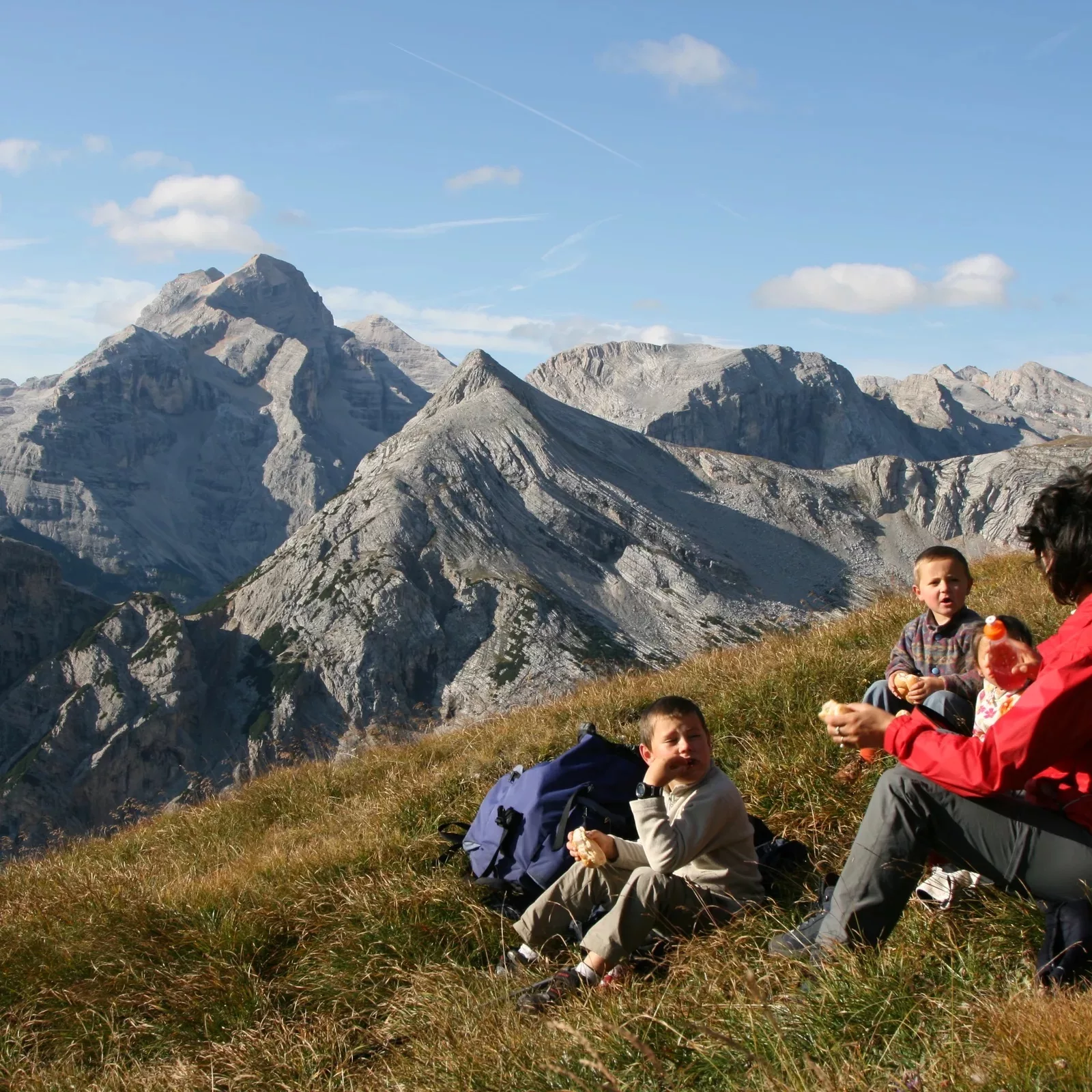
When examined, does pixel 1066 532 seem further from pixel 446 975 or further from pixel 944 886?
pixel 446 975

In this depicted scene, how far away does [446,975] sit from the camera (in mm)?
5289

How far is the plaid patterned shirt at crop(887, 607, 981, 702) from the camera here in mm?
7207

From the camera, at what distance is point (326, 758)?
40.3 ft

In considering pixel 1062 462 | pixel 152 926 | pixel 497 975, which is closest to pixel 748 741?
pixel 497 975

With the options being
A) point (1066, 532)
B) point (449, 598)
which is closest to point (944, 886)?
point (1066, 532)

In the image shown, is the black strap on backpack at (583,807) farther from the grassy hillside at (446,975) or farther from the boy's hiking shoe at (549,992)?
the boy's hiking shoe at (549,992)

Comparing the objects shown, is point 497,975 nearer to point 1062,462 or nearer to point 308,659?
point 308,659

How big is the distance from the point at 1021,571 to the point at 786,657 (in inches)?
221

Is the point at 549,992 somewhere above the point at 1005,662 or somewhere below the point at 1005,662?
below

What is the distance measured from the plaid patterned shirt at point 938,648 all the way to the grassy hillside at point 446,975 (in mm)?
919

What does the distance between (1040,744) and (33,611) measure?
173 m

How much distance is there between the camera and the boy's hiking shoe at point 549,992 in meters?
4.87

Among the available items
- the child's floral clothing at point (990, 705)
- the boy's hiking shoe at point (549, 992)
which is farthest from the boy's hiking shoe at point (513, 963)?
the child's floral clothing at point (990, 705)

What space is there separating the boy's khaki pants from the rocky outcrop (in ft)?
534
